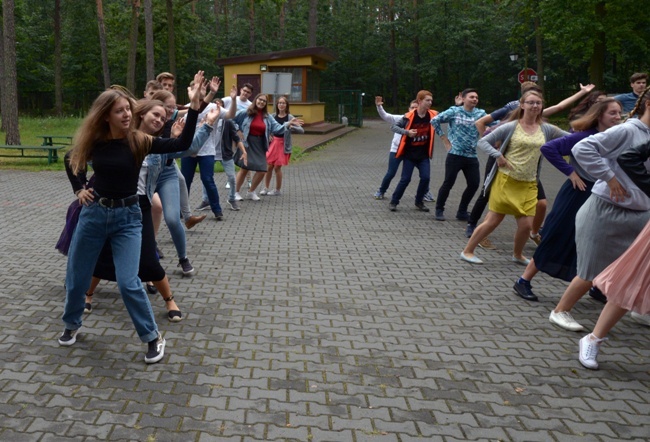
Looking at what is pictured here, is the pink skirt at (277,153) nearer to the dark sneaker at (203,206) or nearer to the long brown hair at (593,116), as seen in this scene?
the dark sneaker at (203,206)

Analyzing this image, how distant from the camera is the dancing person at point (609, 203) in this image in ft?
15.4

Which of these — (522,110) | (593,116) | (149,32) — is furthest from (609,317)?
(149,32)

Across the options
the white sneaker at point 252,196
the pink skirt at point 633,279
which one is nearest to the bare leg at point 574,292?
the pink skirt at point 633,279

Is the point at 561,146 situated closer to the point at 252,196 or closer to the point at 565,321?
the point at 565,321

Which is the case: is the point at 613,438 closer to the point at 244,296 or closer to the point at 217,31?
the point at 244,296

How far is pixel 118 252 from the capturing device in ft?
14.7

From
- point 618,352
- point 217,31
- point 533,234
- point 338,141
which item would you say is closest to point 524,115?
point 533,234

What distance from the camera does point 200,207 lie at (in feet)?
36.1

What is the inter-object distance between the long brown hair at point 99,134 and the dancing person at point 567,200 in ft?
10.6

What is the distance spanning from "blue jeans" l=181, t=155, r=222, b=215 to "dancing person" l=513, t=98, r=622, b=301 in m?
5.09

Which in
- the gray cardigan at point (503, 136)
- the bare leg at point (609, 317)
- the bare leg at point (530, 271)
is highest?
the gray cardigan at point (503, 136)

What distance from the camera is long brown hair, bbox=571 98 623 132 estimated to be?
5.61 metres

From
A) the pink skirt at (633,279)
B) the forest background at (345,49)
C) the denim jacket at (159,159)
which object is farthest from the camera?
the forest background at (345,49)

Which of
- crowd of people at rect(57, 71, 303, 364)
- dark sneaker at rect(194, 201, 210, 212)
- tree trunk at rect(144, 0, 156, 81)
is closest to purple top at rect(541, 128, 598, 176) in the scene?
crowd of people at rect(57, 71, 303, 364)
